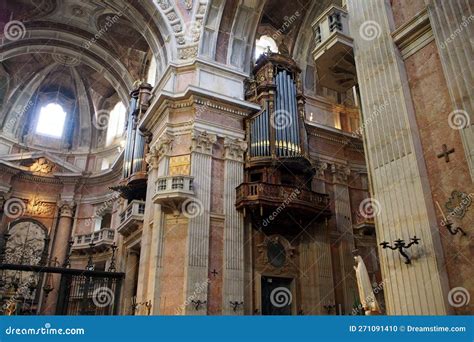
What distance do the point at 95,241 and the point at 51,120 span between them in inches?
353

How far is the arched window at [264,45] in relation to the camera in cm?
1820

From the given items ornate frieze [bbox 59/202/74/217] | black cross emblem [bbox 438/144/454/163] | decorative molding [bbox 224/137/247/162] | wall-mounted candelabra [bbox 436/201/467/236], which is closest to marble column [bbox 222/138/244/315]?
decorative molding [bbox 224/137/247/162]

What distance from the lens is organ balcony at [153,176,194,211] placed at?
1234 cm

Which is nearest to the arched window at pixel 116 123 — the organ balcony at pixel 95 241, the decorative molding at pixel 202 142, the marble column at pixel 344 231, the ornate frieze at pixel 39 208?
the ornate frieze at pixel 39 208

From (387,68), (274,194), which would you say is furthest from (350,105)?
(387,68)

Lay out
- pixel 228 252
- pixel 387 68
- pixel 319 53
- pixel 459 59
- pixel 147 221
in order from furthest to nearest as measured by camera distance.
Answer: pixel 147 221, pixel 228 252, pixel 319 53, pixel 387 68, pixel 459 59

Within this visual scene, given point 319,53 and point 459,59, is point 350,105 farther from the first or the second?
point 459,59

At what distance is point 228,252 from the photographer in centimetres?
1251

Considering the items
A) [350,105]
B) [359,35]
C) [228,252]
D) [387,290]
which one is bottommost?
[387,290]

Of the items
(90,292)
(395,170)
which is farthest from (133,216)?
(395,170)

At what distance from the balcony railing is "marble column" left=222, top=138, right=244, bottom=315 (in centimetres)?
35

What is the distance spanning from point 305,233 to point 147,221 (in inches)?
217

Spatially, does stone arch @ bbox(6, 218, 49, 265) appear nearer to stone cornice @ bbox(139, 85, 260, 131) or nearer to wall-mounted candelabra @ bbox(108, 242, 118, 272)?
wall-mounted candelabra @ bbox(108, 242, 118, 272)

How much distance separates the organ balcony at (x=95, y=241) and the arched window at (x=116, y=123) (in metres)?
6.11
